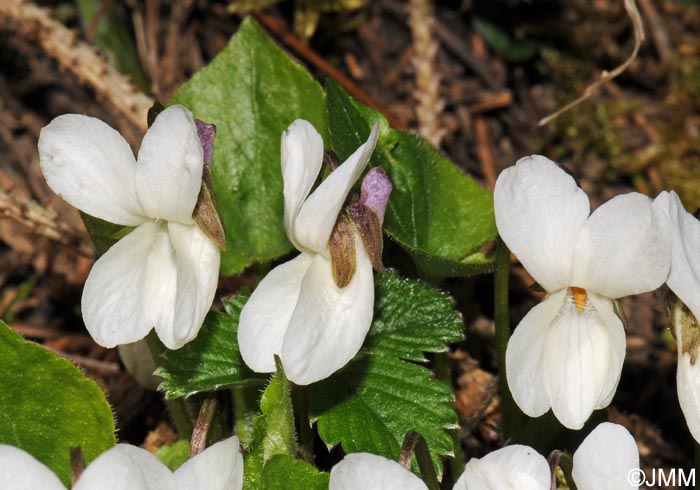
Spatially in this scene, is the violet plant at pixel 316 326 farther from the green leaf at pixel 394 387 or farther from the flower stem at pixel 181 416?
the flower stem at pixel 181 416

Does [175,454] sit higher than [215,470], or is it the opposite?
[215,470]

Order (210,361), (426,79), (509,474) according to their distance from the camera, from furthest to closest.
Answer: (426,79), (210,361), (509,474)

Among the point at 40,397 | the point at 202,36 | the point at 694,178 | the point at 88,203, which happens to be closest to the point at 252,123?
the point at 88,203

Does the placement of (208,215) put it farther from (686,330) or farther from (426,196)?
(686,330)

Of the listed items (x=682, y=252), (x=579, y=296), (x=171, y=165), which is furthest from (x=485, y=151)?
(x=171, y=165)

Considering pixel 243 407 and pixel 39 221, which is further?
pixel 39 221

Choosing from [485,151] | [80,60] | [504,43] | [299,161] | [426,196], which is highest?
[299,161]

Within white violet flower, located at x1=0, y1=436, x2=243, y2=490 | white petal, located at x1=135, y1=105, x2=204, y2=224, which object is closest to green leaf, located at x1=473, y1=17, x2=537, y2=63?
white petal, located at x1=135, y1=105, x2=204, y2=224
